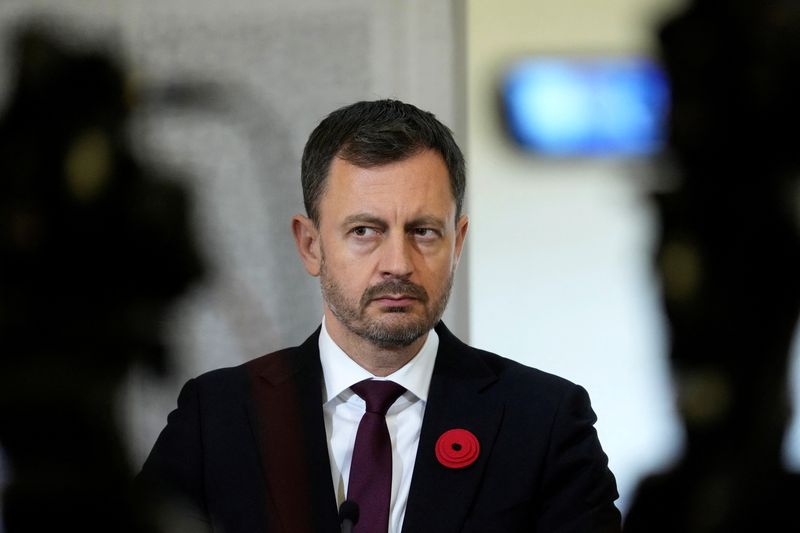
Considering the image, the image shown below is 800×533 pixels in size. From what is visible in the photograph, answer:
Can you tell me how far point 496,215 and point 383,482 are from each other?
76cm

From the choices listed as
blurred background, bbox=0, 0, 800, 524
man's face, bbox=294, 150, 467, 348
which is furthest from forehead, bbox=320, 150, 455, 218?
blurred background, bbox=0, 0, 800, 524

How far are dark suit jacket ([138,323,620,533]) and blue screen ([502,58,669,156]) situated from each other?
3.14ft

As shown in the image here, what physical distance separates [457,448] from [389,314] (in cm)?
18

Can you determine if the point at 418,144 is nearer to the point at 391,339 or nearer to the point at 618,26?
the point at 391,339

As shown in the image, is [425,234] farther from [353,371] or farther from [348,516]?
[348,516]

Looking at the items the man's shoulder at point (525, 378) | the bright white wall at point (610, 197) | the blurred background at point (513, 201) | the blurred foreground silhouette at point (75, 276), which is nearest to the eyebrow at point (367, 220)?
the man's shoulder at point (525, 378)

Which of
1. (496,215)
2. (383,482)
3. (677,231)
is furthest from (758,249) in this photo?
(383,482)

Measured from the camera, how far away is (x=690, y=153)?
0.71 ft

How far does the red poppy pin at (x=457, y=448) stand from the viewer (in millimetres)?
1247

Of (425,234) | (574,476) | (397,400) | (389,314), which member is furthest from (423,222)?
(574,476)

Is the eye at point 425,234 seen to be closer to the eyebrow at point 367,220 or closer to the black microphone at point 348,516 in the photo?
the eyebrow at point 367,220

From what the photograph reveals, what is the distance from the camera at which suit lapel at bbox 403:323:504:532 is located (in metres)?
1.21

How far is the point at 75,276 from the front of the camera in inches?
10.7

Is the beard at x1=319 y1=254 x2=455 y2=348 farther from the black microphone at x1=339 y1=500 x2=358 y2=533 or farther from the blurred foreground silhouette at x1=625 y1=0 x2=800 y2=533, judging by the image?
the blurred foreground silhouette at x1=625 y1=0 x2=800 y2=533
